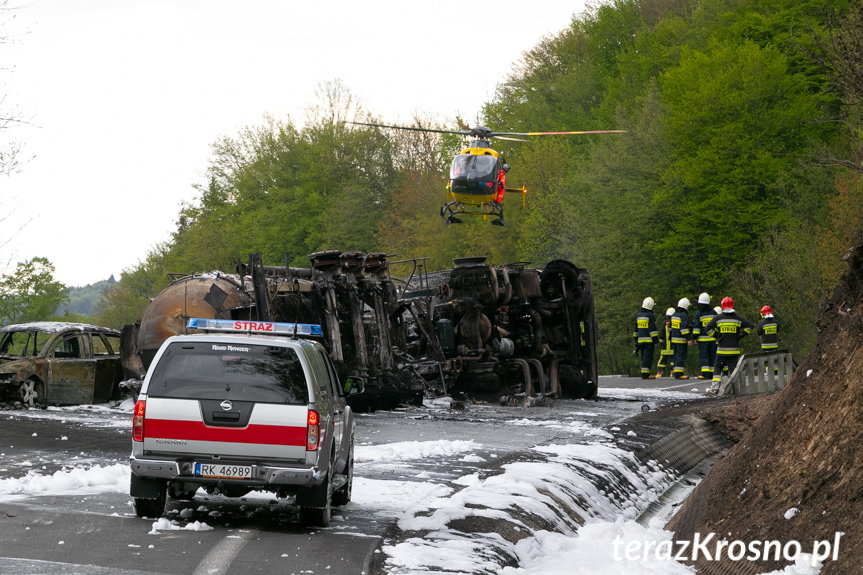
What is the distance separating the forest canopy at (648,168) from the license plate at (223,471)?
16329 mm

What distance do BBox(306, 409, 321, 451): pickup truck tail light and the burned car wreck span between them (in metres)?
14.6

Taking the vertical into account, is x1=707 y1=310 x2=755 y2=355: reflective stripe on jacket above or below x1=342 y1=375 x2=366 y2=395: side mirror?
above

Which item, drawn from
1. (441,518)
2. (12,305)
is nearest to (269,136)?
(12,305)

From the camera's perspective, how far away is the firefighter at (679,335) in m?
32.7

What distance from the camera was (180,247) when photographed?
84312mm

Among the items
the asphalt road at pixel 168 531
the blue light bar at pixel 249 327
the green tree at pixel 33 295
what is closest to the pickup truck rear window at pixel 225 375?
the blue light bar at pixel 249 327

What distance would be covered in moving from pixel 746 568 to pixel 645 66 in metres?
49.5

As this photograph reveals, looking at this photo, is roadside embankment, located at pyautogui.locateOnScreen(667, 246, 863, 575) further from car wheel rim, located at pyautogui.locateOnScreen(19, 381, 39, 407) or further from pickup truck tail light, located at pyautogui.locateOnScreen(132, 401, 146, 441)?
car wheel rim, located at pyautogui.locateOnScreen(19, 381, 39, 407)

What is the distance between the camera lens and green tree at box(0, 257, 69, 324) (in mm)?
85312

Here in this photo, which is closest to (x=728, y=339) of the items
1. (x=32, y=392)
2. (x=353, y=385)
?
(x=32, y=392)

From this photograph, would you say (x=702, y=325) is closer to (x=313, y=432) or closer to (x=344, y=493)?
(x=344, y=493)

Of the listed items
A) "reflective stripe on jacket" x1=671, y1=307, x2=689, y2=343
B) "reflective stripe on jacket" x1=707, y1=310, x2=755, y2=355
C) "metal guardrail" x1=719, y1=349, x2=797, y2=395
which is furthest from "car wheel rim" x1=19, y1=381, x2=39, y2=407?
"reflective stripe on jacket" x1=671, y1=307, x2=689, y2=343

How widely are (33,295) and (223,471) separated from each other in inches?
3368

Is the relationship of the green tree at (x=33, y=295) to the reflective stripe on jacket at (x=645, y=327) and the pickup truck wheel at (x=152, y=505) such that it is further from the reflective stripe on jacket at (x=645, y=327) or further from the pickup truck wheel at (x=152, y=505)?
the pickup truck wheel at (x=152, y=505)
